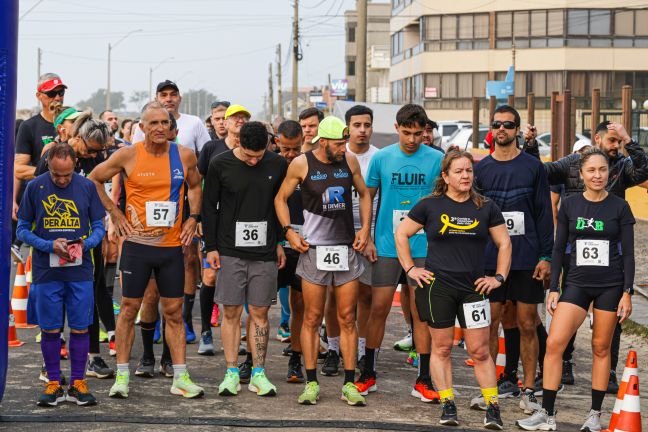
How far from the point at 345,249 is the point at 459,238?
3.39 ft

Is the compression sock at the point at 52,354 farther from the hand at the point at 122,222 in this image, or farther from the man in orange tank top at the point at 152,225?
the hand at the point at 122,222

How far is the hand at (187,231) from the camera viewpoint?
8.20 meters

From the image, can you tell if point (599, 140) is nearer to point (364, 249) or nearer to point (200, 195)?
point (364, 249)

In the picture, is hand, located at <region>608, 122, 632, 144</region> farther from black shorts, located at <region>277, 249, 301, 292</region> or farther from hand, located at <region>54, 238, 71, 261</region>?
hand, located at <region>54, 238, 71, 261</region>

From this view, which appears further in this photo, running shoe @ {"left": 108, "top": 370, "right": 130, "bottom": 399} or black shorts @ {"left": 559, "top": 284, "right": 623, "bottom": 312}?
running shoe @ {"left": 108, "top": 370, "right": 130, "bottom": 399}

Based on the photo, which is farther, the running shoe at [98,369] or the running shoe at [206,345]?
the running shoe at [206,345]

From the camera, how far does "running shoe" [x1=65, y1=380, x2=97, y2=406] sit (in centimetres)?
763

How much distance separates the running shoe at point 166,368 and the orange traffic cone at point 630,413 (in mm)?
3524

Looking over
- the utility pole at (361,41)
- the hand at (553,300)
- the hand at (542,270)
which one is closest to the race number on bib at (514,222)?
the hand at (542,270)

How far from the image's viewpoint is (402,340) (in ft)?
34.3

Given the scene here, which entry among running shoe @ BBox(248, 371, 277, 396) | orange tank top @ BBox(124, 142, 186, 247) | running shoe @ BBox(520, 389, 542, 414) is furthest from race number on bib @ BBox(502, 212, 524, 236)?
orange tank top @ BBox(124, 142, 186, 247)

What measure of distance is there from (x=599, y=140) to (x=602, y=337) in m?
1.92

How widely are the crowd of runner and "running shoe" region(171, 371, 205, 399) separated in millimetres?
12

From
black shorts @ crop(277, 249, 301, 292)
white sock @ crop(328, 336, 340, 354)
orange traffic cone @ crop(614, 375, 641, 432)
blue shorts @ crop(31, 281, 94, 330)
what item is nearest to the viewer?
orange traffic cone @ crop(614, 375, 641, 432)
